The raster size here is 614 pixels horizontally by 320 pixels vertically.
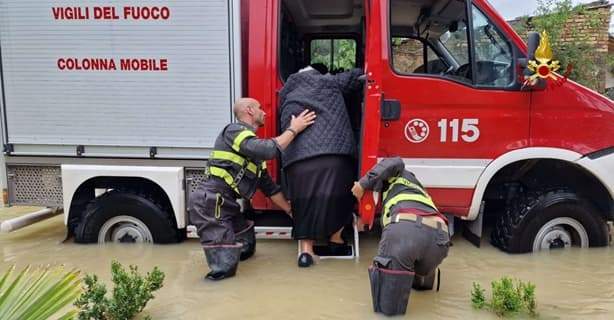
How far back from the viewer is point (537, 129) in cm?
398

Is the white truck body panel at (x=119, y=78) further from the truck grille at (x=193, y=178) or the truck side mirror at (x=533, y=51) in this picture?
the truck side mirror at (x=533, y=51)

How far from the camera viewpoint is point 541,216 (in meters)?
4.09

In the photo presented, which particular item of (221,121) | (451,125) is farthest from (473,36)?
(221,121)

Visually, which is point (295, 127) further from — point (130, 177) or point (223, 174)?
point (130, 177)

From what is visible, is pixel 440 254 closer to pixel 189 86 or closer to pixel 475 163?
pixel 475 163

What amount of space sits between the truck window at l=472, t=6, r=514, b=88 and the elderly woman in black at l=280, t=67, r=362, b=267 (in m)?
0.97

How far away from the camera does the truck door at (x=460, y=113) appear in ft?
12.9

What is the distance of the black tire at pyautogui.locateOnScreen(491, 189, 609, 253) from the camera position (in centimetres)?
407

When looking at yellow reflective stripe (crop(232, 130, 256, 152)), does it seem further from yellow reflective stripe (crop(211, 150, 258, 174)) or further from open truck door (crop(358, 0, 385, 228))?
open truck door (crop(358, 0, 385, 228))

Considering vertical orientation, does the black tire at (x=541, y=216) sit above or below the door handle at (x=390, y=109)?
below

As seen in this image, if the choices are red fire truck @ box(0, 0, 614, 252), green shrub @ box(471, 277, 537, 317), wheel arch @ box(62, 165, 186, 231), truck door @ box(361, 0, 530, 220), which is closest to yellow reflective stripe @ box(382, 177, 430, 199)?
red fire truck @ box(0, 0, 614, 252)

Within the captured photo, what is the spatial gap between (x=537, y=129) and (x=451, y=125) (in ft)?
2.22

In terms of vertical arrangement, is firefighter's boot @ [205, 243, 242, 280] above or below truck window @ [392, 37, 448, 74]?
below

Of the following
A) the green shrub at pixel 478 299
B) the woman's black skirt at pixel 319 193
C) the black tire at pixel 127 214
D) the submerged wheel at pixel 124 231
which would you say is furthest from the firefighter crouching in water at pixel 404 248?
the submerged wheel at pixel 124 231
